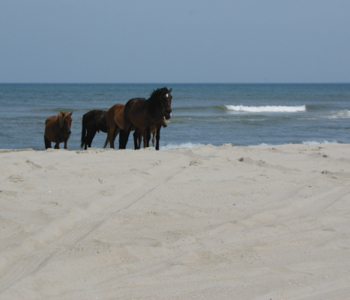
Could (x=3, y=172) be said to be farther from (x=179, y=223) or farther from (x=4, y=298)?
(x=4, y=298)

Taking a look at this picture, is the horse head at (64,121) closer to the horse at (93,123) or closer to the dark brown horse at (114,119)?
the dark brown horse at (114,119)

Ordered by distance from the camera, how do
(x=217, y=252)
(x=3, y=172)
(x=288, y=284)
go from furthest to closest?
(x=3, y=172) → (x=217, y=252) → (x=288, y=284)

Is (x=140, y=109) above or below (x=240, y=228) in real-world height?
above

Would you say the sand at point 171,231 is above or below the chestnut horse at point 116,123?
below

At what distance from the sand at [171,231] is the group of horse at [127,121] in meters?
3.19

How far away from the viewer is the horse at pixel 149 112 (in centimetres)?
877

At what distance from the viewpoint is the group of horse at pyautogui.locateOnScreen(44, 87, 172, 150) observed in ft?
29.4

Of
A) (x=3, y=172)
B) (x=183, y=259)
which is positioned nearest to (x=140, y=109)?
(x=3, y=172)


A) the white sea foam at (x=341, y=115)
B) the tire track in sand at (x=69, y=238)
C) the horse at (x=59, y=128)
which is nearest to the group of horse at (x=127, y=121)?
the horse at (x=59, y=128)

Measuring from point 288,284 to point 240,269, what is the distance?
325 millimetres

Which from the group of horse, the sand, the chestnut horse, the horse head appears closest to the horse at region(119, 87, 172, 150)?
the group of horse

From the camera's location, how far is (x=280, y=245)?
10.2 ft

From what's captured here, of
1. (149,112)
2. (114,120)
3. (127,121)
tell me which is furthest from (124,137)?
(149,112)

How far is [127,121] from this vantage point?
9852mm
